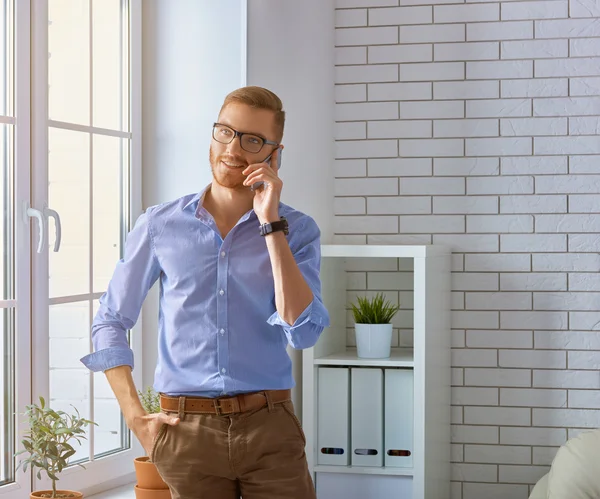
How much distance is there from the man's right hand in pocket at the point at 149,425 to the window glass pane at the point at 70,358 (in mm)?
981

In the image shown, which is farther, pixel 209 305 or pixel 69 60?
pixel 69 60

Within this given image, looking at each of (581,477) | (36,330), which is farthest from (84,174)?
(581,477)

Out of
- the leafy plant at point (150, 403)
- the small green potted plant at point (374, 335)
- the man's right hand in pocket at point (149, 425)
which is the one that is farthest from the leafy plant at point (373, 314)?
the man's right hand in pocket at point (149, 425)

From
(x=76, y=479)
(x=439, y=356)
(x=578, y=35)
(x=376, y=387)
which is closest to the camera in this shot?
(x=76, y=479)

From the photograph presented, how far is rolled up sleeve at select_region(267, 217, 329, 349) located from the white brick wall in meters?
1.65

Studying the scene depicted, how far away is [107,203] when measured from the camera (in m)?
2.90

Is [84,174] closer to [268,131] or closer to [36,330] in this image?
[36,330]

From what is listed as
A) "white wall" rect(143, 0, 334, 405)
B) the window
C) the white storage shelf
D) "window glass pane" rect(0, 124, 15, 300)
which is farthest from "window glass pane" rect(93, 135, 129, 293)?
the white storage shelf

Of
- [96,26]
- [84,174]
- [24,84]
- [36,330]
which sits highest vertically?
[96,26]

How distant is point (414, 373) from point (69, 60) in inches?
59.0

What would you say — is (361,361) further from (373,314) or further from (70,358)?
(70,358)

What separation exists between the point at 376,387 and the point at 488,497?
35.0 inches

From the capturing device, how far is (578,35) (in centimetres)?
334

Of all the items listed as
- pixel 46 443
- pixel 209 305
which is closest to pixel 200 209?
pixel 209 305
